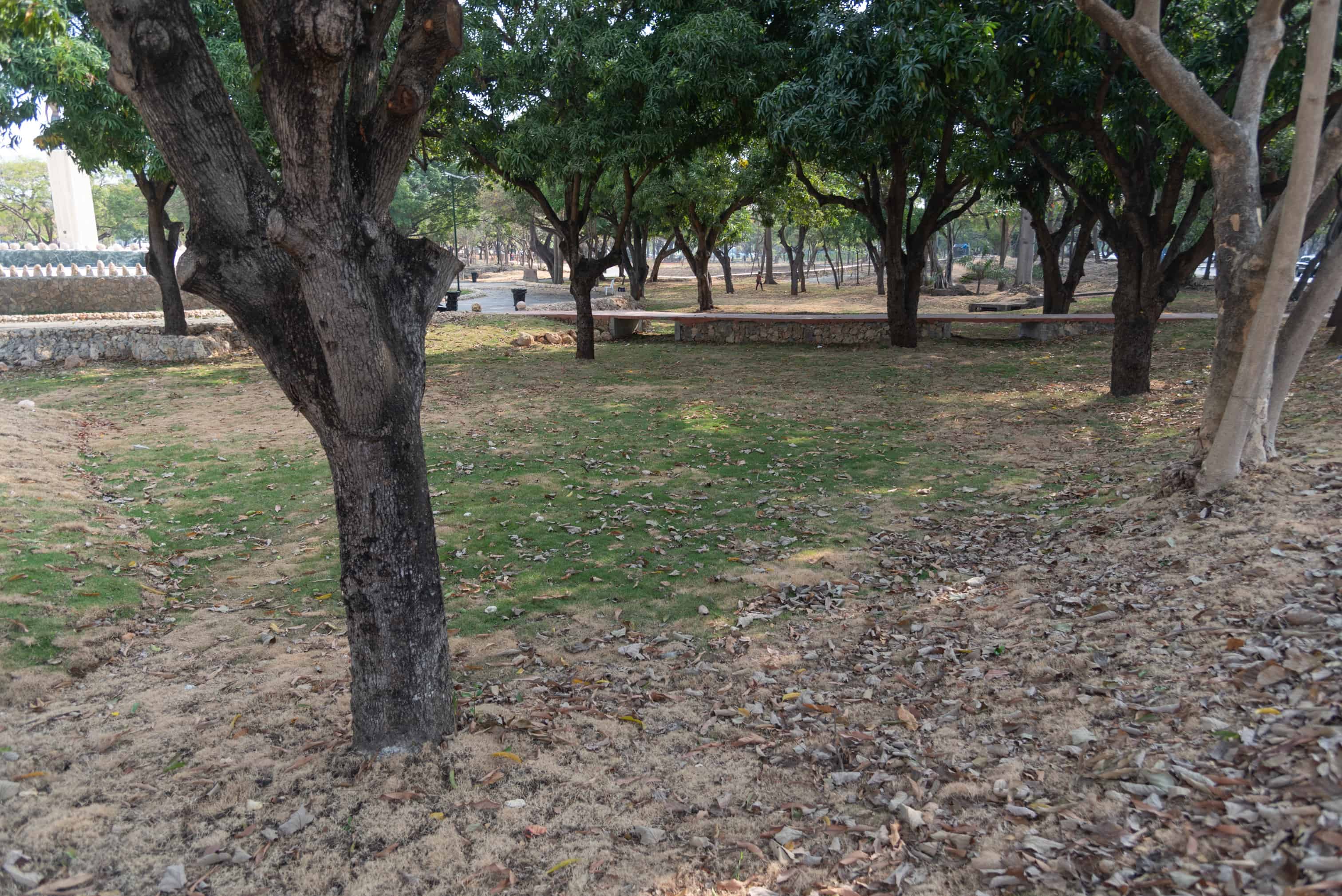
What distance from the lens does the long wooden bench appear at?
1877 centimetres

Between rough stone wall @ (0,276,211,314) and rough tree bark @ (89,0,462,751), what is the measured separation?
995 inches

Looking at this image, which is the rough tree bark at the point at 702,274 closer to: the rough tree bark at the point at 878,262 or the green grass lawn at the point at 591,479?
the rough tree bark at the point at 878,262

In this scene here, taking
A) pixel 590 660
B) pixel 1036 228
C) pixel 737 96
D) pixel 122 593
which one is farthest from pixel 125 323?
pixel 1036 228

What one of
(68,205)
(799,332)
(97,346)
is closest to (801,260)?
(799,332)

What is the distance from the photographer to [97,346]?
17281 millimetres

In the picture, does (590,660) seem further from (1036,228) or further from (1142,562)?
(1036,228)

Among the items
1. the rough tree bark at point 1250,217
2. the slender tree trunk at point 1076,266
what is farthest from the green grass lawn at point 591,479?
the slender tree trunk at point 1076,266

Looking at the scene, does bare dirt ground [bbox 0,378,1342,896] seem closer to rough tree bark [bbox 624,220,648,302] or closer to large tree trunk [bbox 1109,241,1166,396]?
large tree trunk [bbox 1109,241,1166,396]

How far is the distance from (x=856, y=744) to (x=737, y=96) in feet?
37.9

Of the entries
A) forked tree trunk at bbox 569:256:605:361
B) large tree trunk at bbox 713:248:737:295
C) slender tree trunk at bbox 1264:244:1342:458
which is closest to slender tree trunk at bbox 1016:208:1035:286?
large tree trunk at bbox 713:248:737:295

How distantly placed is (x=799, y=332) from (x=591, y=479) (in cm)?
1257

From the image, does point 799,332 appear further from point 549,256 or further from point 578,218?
point 549,256

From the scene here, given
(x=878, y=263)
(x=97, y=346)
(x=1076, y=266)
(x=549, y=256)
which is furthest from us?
(x=549, y=256)

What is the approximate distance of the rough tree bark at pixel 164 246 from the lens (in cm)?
1700
